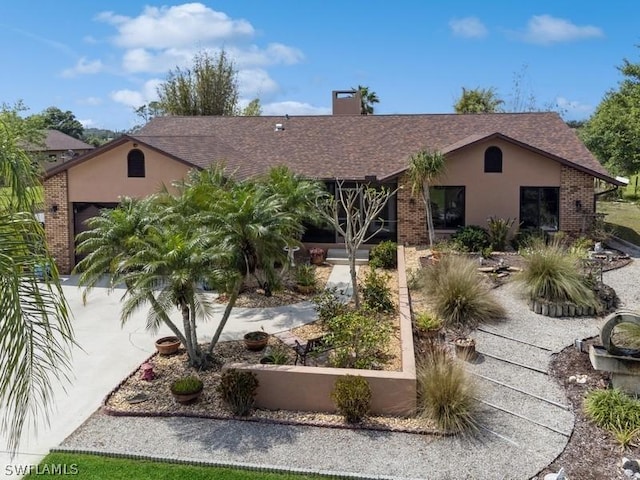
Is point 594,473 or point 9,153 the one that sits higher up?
point 9,153

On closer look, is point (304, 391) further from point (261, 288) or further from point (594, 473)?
point (261, 288)

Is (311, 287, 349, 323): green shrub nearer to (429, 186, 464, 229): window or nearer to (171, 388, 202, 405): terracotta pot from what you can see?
(171, 388, 202, 405): terracotta pot

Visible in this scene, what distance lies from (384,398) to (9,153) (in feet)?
23.3

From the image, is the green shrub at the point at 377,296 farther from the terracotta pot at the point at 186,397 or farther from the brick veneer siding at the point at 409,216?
the brick veneer siding at the point at 409,216

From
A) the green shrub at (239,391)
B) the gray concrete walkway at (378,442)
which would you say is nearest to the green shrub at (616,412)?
the gray concrete walkway at (378,442)

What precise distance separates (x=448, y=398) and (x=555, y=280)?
6173mm

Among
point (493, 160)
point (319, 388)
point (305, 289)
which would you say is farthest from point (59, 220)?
point (493, 160)

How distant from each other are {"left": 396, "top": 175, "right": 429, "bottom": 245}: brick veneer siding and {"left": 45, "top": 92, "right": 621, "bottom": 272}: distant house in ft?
0.13

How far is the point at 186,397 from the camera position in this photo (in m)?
9.78

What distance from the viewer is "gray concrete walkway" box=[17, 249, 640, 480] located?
312 inches

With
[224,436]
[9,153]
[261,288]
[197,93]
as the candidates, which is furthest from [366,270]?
[197,93]

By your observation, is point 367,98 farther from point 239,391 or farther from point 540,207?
point 239,391

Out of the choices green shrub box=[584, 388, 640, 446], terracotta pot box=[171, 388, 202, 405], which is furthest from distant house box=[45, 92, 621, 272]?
green shrub box=[584, 388, 640, 446]

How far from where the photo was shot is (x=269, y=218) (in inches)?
480
